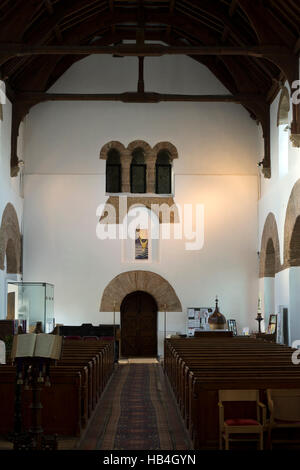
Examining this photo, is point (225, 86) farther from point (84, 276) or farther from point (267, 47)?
point (84, 276)

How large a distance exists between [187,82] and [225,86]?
1.22 meters

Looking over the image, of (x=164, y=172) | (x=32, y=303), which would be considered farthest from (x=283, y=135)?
(x=32, y=303)

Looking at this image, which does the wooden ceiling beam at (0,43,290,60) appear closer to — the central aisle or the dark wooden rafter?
the dark wooden rafter

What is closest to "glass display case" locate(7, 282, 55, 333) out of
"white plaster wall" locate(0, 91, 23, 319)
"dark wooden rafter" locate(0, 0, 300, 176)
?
"white plaster wall" locate(0, 91, 23, 319)

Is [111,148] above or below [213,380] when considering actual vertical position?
above

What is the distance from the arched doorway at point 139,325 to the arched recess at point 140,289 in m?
0.64

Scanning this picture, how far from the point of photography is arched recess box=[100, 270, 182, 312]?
20250mm

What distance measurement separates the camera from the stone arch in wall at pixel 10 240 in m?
17.7

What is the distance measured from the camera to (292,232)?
16.1 metres

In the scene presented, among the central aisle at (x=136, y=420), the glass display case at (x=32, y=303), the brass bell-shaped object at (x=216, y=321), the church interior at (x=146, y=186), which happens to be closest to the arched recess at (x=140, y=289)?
the church interior at (x=146, y=186)

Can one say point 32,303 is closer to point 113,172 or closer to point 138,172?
point 113,172

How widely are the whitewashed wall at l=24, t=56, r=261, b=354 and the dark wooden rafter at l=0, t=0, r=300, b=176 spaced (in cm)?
99

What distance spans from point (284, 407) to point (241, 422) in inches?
22.4

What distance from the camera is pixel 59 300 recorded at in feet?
66.0
